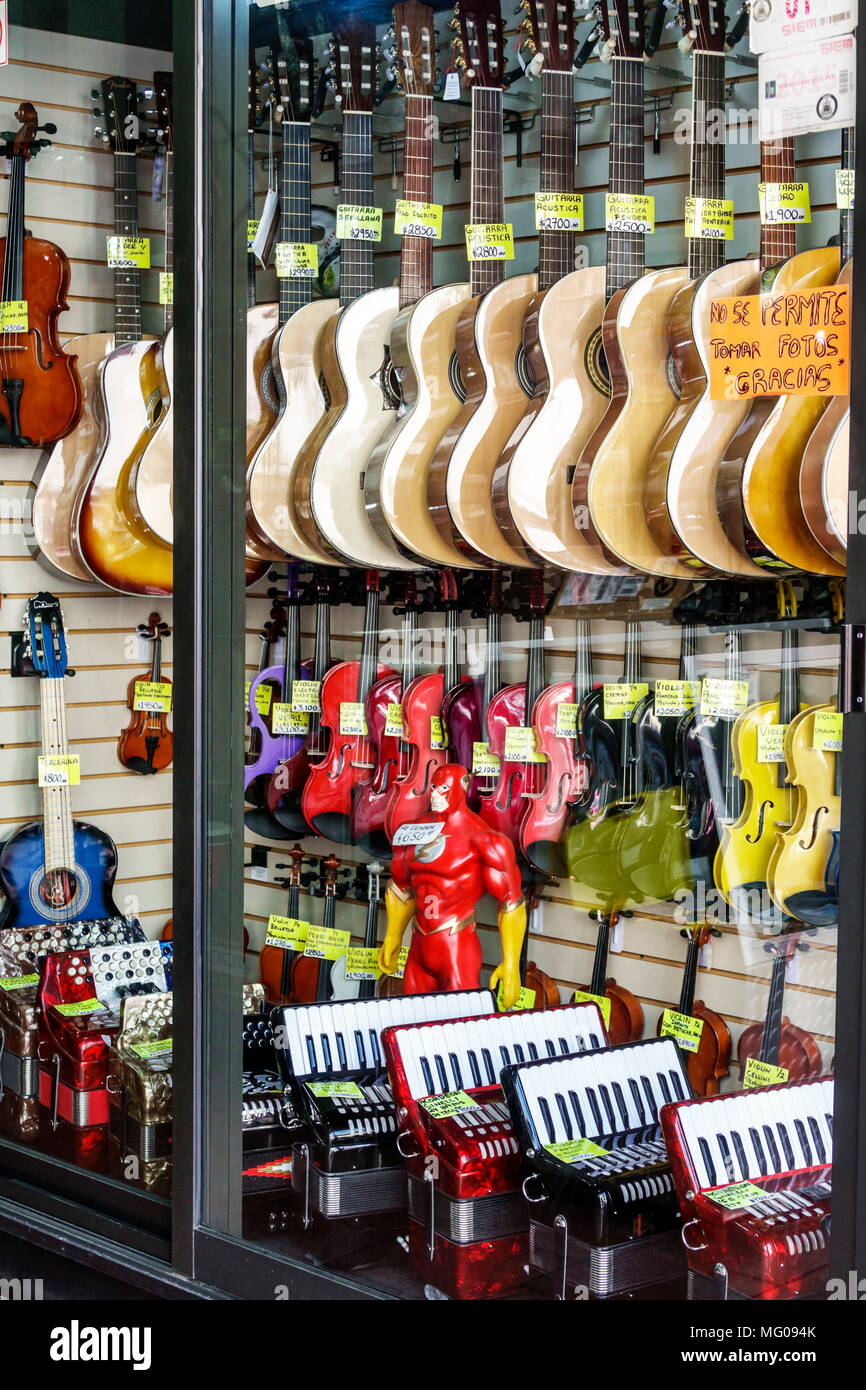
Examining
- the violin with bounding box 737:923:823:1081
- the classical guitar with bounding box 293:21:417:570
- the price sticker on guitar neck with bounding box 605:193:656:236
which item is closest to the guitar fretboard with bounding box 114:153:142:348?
the classical guitar with bounding box 293:21:417:570

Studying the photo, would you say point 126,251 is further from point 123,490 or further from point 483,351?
point 483,351

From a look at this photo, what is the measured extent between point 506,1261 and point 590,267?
5.36 ft

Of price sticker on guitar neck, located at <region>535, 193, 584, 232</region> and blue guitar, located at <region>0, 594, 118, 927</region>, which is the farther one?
blue guitar, located at <region>0, 594, 118, 927</region>

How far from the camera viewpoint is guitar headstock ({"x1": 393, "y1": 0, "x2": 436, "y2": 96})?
280cm

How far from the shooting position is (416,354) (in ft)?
8.96

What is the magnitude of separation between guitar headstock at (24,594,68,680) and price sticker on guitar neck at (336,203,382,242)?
3.92 feet

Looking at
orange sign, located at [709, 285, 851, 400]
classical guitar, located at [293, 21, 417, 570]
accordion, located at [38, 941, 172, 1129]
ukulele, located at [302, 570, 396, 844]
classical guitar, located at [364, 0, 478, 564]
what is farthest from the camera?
accordion, located at [38, 941, 172, 1129]

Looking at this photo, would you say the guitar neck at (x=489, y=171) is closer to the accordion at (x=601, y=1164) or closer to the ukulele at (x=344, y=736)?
the ukulele at (x=344, y=736)

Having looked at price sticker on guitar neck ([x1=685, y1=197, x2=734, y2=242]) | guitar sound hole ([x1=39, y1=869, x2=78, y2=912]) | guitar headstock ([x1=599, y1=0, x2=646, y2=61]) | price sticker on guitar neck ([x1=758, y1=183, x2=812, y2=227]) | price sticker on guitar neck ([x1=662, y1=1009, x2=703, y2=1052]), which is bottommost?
price sticker on guitar neck ([x1=662, y1=1009, x2=703, y2=1052])

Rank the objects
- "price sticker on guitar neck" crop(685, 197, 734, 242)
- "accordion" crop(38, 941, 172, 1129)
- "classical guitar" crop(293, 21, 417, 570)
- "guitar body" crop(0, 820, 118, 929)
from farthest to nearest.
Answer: "guitar body" crop(0, 820, 118, 929) → "accordion" crop(38, 941, 172, 1129) → "classical guitar" crop(293, 21, 417, 570) → "price sticker on guitar neck" crop(685, 197, 734, 242)

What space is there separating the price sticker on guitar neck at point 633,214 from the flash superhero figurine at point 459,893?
1.00m

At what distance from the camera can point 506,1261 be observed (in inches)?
89.7

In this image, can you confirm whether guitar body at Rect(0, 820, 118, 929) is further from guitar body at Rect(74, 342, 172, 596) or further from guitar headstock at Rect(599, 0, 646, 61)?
guitar headstock at Rect(599, 0, 646, 61)
